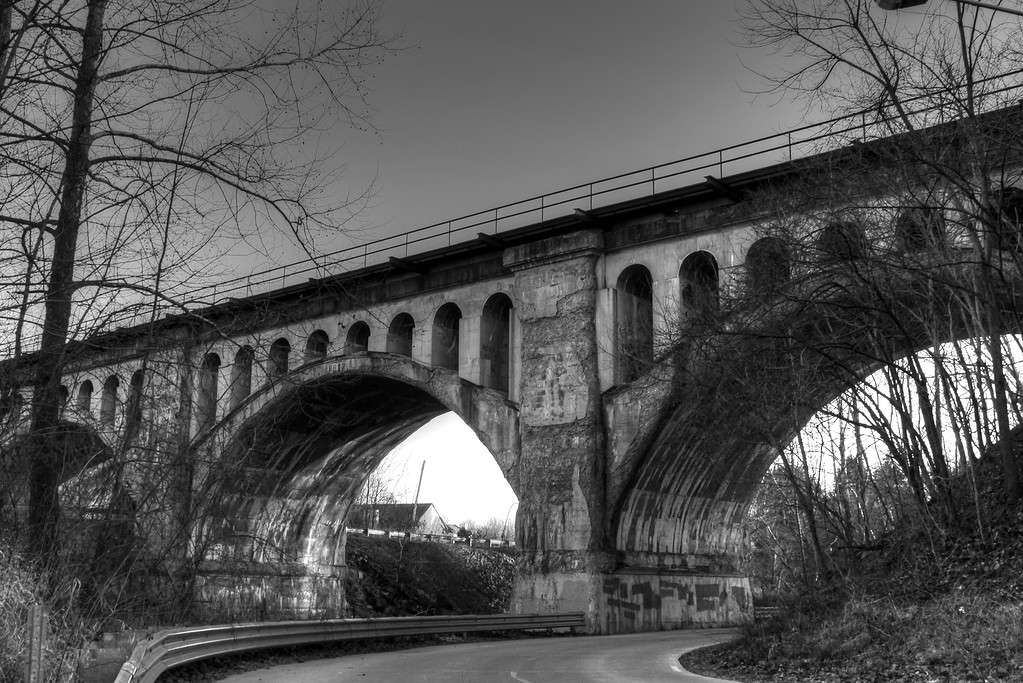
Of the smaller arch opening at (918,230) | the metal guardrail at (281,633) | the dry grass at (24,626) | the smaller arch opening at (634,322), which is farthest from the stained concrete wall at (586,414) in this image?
the dry grass at (24,626)

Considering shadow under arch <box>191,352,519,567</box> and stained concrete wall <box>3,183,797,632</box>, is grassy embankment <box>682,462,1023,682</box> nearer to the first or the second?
stained concrete wall <box>3,183,797,632</box>

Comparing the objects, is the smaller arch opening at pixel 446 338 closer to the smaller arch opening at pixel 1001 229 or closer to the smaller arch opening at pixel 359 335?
the smaller arch opening at pixel 359 335

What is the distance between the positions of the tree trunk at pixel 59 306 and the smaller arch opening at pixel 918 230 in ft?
38.3

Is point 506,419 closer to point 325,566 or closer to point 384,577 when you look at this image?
point 325,566

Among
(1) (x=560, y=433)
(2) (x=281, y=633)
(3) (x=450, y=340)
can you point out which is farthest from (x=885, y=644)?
(3) (x=450, y=340)

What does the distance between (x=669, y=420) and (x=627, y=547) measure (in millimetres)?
3587

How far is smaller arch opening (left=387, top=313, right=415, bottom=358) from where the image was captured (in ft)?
105

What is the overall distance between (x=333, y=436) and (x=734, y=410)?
19.9 m

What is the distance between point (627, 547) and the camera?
1011 inches

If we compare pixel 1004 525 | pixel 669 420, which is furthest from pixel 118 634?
pixel 669 420

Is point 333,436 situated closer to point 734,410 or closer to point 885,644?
point 734,410

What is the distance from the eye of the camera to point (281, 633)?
1576 cm

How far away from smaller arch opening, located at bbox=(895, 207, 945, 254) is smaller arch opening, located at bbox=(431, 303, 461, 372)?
51.3 feet

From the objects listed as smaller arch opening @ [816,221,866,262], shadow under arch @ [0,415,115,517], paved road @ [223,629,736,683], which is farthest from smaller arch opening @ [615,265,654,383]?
shadow under arch @ [0,415,115,517]
